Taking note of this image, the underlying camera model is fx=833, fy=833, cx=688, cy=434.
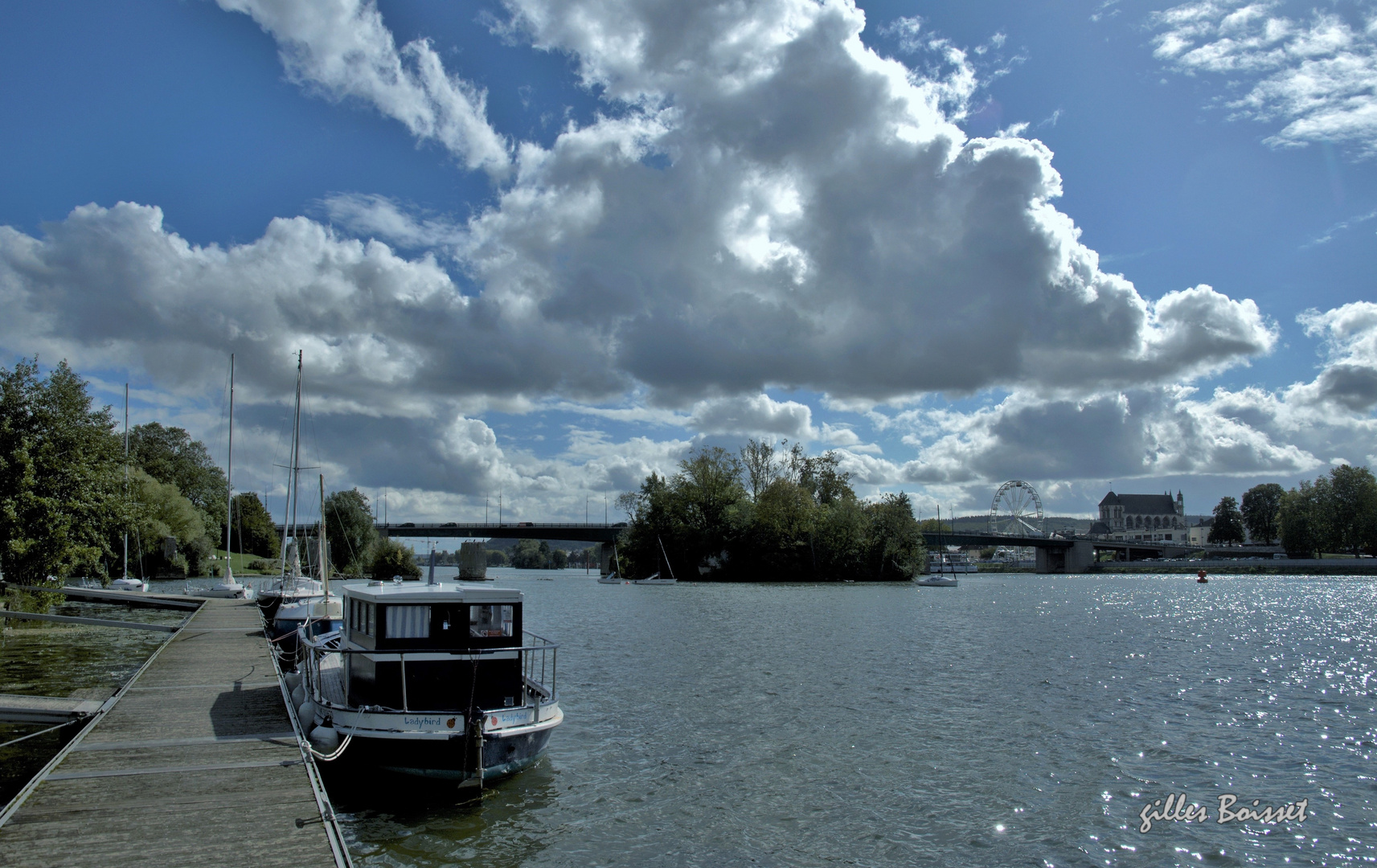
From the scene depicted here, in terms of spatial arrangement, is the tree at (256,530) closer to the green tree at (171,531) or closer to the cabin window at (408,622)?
the green tree at (171,531)

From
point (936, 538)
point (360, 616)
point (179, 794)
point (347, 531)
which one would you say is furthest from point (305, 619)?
point (936, 538)

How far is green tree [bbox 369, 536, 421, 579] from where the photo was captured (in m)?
120

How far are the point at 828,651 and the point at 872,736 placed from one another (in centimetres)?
A: 1715

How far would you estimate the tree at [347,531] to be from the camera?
4604 inches

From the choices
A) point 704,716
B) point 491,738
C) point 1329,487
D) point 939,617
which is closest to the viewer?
point 491,738

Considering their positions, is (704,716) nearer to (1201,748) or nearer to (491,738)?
(491,738)

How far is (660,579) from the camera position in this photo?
A: 114 m

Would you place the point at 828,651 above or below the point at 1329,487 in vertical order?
below

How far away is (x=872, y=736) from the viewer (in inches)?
861

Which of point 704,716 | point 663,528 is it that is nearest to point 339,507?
point 663,528

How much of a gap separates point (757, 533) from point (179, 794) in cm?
10513

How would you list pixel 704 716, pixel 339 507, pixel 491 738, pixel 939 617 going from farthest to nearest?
1. pixel 339 507
2. pixel 939 617
3. pixel 704 716
4. pixel 491 738

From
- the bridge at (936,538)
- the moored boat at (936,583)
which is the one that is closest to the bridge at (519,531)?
the bridge at (936,538)

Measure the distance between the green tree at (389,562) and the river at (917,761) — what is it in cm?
8513
